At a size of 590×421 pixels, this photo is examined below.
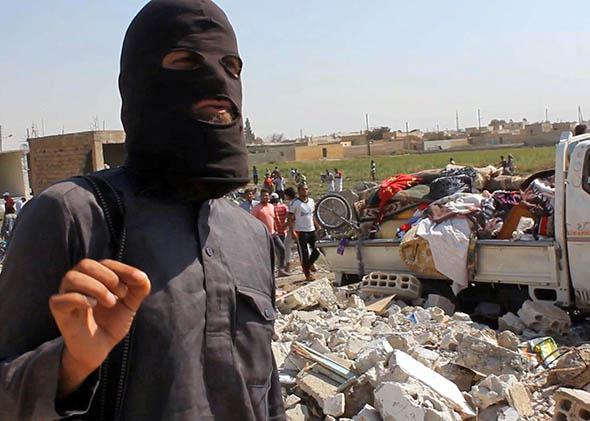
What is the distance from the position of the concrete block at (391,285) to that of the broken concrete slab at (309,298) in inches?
18.5

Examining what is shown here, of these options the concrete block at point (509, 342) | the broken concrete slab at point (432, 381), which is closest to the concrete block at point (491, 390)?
the broken concrete slab at point (432, 381)

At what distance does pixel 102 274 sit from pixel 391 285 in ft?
24.7

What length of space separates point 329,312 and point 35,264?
684 cm

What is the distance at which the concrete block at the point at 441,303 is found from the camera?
8.06m

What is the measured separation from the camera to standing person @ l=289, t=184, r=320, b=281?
11070 millimetres

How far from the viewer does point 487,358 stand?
5719mm

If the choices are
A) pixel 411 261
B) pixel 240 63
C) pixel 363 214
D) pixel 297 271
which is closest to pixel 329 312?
pixel 411 261

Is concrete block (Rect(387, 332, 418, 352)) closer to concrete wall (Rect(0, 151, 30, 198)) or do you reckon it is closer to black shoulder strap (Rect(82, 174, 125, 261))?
black shoulder strap (Rect(82, 174, 125, 261))

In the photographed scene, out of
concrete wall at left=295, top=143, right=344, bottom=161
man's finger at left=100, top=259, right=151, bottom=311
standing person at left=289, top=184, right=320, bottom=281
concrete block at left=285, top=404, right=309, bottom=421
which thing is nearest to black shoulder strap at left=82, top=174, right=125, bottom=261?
man's finger at left=100, top=259, right=151, bottom=311

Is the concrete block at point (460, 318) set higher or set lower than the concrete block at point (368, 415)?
lower

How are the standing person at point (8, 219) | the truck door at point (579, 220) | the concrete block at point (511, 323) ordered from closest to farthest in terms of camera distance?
the truck door at point (579, 220) → the concrete block at point (511, 323) → the standing person at point (8, 219)

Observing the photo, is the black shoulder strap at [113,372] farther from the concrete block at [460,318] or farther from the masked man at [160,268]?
the concrete block at [460,318]

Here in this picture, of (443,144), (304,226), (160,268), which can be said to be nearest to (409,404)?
(160,268)

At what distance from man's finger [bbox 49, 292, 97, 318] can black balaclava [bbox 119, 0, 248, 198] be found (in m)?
0.52
